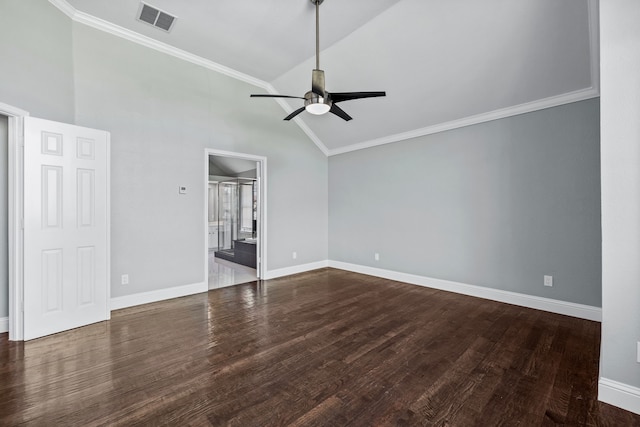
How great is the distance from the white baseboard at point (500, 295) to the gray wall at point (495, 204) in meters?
0.08

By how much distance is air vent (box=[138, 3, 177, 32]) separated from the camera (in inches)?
122

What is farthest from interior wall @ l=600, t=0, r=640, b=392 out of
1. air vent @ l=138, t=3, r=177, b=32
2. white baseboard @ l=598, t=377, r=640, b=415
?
air vent @ l=138, t=3, r=177, b=32

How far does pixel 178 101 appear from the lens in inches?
156

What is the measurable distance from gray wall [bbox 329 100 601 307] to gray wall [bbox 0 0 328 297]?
2368 millimetres

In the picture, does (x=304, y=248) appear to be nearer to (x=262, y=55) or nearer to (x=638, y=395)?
(x=262, y=55)

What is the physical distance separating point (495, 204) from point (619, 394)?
2.49 m

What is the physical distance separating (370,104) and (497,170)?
2111mm

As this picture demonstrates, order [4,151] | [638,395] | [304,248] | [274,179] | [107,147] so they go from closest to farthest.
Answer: [638,395] → [4,151] → [107,147] → [274,179] → [304,248]

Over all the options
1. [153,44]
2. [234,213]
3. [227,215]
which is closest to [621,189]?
[153,44]

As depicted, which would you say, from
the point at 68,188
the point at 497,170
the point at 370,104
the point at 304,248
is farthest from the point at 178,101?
the point at 497,170

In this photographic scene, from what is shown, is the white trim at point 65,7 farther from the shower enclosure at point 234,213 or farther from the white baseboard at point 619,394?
the white baseboard at point 619,394

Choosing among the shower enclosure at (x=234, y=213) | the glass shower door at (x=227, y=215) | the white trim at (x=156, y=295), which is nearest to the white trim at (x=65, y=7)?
the white trim at (x=156, y=295)

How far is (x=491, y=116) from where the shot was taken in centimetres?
384

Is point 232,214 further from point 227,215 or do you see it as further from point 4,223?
point 4,223
